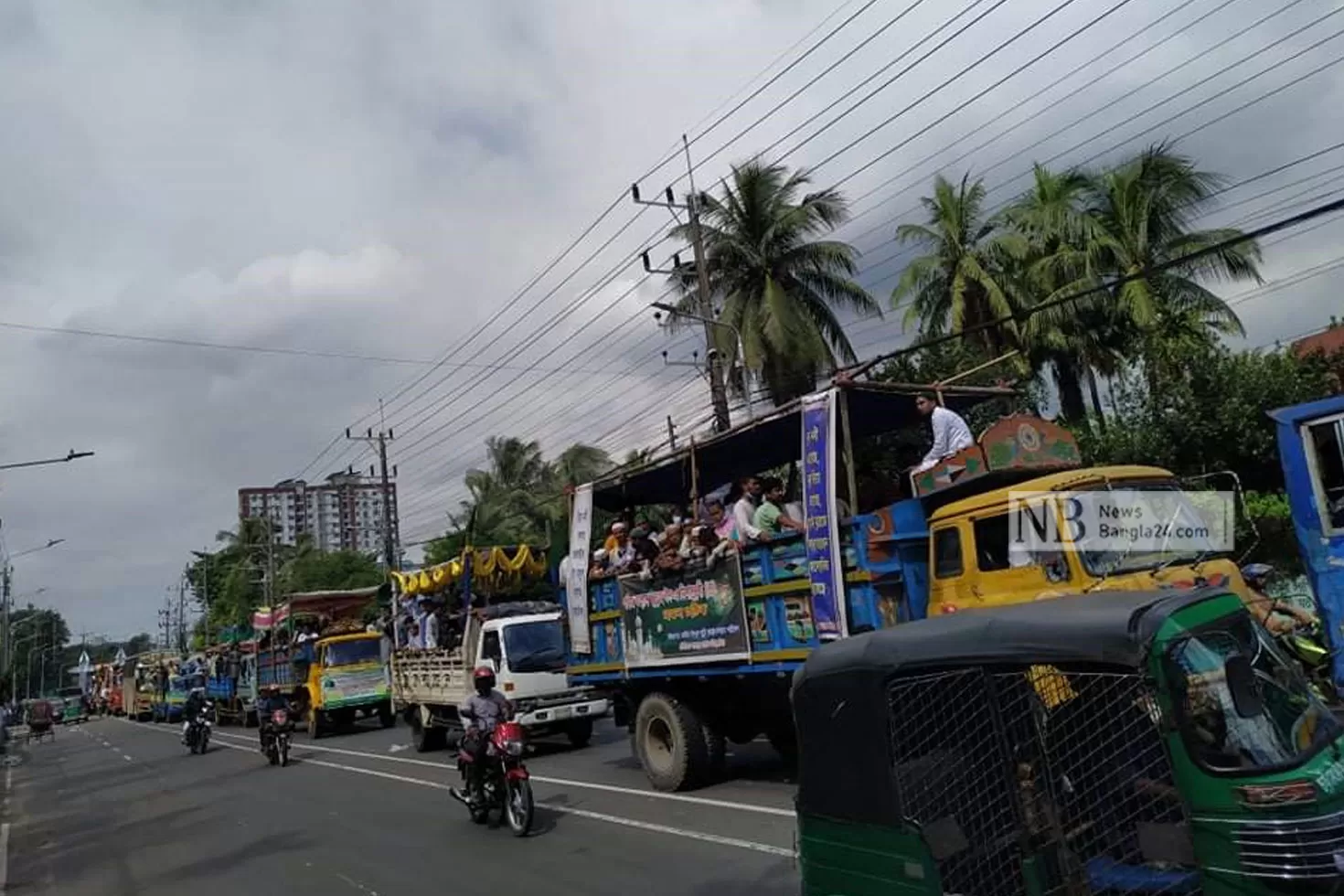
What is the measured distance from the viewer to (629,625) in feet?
36.9

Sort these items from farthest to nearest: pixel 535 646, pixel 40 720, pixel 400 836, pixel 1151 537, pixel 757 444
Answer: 1. pixel 40 720
2. pixel 535 646
3. pixel 757 444
4. pixel 400 836
5. pixel 1151 537

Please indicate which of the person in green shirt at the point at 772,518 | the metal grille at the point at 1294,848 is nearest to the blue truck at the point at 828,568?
the person in green shirt at the point at 772,518

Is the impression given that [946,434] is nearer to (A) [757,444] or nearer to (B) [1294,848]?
(A) [757,444]

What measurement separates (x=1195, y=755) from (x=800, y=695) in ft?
4.67

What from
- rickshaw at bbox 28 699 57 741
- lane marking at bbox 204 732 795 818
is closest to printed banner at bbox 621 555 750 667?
lane marking at bbox 204 732 795 818

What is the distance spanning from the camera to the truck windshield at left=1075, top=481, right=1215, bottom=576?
6836 millimetres

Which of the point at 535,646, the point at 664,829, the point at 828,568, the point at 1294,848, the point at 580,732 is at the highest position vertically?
the point at 828,568

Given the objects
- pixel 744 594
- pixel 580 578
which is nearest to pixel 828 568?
pixel 744 594

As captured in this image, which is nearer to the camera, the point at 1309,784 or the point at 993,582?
the point at 1309,784

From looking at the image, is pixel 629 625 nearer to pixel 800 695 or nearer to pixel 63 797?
pixel 800 695

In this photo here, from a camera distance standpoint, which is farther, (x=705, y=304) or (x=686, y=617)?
(x=705, y=304)

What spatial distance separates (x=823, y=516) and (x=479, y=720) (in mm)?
4045

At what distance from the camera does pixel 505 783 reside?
9.77 metres

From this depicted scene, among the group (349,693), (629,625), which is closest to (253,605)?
(349,693)
